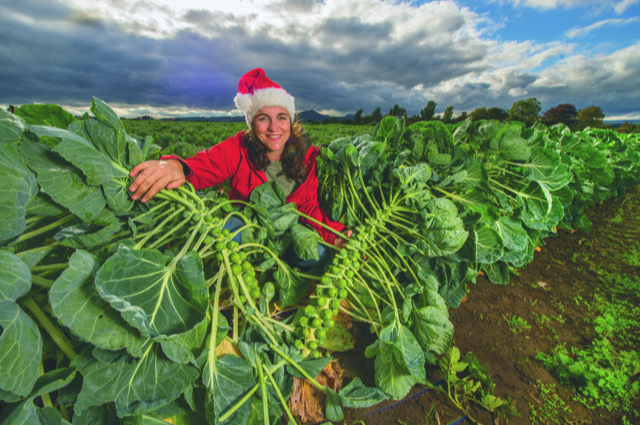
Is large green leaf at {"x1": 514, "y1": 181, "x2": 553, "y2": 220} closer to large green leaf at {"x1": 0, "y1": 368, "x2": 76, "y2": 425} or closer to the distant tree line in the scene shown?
large green leaf at {"x1": 0, "y1": 368, "x2": 76, "y2": 425}

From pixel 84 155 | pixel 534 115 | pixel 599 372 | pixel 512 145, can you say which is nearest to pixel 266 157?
pixel 84 155

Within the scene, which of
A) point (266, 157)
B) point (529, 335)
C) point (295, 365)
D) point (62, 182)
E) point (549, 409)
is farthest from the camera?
point (529, 335)

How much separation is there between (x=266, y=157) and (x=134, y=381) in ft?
5.84

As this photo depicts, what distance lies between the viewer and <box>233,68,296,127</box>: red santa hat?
7.57 ft

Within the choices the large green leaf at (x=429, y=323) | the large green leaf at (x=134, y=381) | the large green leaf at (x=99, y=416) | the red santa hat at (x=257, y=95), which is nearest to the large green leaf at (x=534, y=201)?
the large green leaf at (x=429, y=323)

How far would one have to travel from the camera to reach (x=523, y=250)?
Result: 282 centimetres

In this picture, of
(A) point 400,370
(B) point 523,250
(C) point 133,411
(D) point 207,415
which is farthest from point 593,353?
(C) point 133,411

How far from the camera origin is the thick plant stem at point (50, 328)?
3.59ft

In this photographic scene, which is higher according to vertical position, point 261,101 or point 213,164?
point 261,101

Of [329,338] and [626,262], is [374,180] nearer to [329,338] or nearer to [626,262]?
[329,338]

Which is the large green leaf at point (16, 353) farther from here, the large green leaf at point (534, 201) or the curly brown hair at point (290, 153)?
the large green leaf at point (534, 201)

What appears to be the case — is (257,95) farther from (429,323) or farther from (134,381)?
(429,323)

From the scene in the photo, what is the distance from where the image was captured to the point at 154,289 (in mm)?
1217

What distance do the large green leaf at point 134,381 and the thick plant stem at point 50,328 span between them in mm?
63
